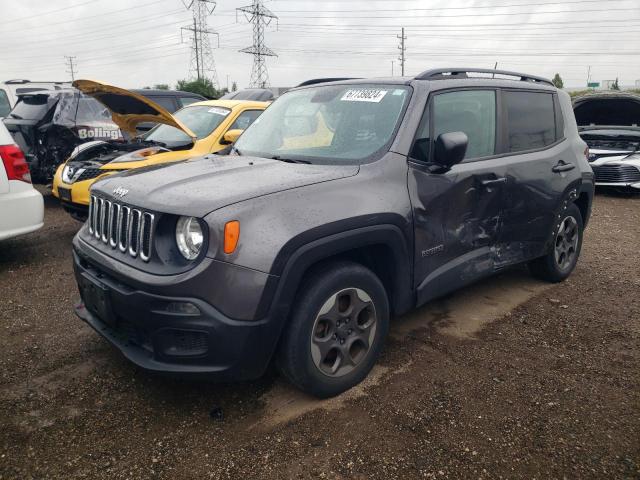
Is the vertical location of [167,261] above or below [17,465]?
above

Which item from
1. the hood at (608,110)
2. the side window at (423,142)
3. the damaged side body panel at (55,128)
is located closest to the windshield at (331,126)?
the side window at (423,142)

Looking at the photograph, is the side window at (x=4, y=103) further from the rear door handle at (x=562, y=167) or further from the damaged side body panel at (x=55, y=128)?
the rear door handle at (x=562, y=167)

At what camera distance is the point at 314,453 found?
2457 mm

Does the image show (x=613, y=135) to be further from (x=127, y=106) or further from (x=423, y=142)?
(x=127, y=106)

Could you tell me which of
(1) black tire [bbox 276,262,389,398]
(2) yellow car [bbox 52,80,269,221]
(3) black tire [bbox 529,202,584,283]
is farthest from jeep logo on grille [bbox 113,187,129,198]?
(3) black tire [bbox 529,202,584,283]

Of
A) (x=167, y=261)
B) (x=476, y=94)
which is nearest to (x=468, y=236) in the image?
(x=476, y=94)

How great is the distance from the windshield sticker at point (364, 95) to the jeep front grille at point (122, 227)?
167 cm

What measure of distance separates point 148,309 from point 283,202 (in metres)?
0.83

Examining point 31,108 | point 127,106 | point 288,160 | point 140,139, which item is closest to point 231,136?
point 127,106

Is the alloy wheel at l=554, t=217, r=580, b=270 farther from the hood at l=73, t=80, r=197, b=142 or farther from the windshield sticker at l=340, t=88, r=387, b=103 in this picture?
the hood at l=73, t=80, r=197, b=142

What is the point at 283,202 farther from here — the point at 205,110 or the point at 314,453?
the point at 205,110

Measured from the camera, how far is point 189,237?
2.48 metres

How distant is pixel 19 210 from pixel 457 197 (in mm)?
4198

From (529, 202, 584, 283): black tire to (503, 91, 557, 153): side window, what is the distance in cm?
67
